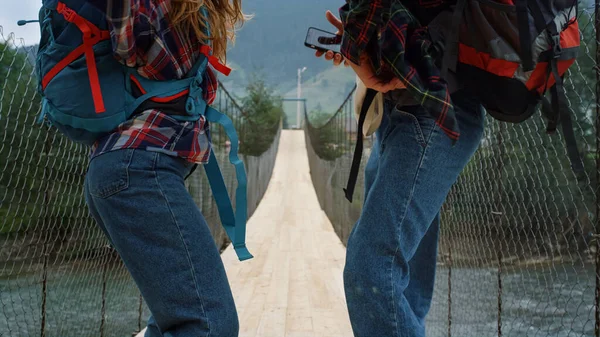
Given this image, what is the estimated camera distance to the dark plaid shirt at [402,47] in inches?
39.0

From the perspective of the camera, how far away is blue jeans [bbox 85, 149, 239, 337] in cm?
92

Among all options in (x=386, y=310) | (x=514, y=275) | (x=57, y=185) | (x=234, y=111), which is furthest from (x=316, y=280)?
Result: (x=234, y=111)

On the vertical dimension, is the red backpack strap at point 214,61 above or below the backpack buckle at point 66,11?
below

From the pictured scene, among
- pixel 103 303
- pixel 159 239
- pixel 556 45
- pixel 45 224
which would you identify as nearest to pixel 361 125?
pixel 556 45

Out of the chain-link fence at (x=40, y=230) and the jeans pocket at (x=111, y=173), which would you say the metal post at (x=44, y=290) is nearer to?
the chain-link fence at (x=40, y=230)

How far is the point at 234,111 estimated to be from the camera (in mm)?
7891

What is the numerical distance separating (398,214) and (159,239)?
16.8 inches

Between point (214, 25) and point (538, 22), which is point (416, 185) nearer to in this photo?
point (538, 22)

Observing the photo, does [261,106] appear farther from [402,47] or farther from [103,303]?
[402,47]

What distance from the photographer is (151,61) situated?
0.97 meters

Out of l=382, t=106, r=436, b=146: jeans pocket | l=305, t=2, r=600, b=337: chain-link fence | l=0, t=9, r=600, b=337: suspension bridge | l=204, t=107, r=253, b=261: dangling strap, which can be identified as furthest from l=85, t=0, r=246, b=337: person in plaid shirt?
l=305, t=2, r=600, b=337: chain-link fence

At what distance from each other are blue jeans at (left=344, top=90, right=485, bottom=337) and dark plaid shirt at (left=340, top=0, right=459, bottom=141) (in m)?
0.08

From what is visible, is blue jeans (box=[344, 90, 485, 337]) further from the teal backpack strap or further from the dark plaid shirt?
the teal backpack strap

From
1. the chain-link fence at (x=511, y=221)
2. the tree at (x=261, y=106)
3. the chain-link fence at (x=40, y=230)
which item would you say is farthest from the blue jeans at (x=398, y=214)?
the tree at (x=261, y=106)
